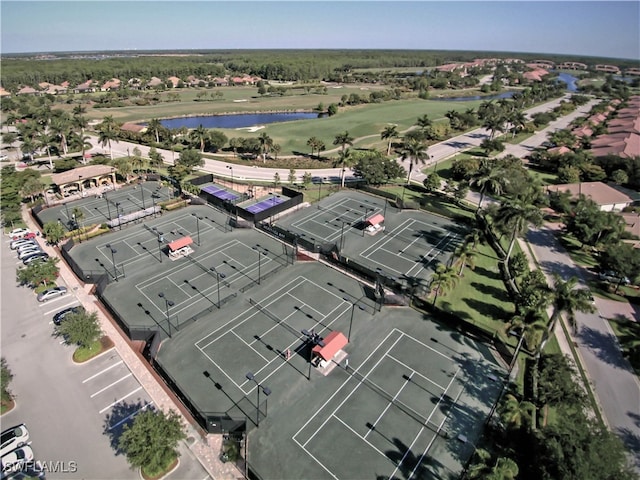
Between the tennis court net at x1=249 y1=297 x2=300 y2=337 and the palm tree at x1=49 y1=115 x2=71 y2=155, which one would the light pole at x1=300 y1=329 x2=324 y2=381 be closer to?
the tennis court net at x1=249 y1=297 x2=300 y2=337

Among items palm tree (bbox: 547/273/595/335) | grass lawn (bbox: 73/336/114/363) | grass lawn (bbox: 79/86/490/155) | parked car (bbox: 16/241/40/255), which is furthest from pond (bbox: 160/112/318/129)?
palm tree (bbox: 547/273/595/335)

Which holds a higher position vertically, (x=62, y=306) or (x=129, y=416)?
(x=62, y=306)

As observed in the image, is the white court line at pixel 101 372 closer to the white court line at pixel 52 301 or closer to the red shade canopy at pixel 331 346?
the white court line at pixel 52 301

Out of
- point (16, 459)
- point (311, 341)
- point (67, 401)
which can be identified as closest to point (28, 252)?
point (67, 401)

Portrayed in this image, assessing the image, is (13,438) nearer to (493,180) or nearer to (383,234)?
(383,234)

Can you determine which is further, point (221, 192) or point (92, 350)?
point (221, 192)

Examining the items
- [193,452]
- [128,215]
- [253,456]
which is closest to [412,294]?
[253,456]
